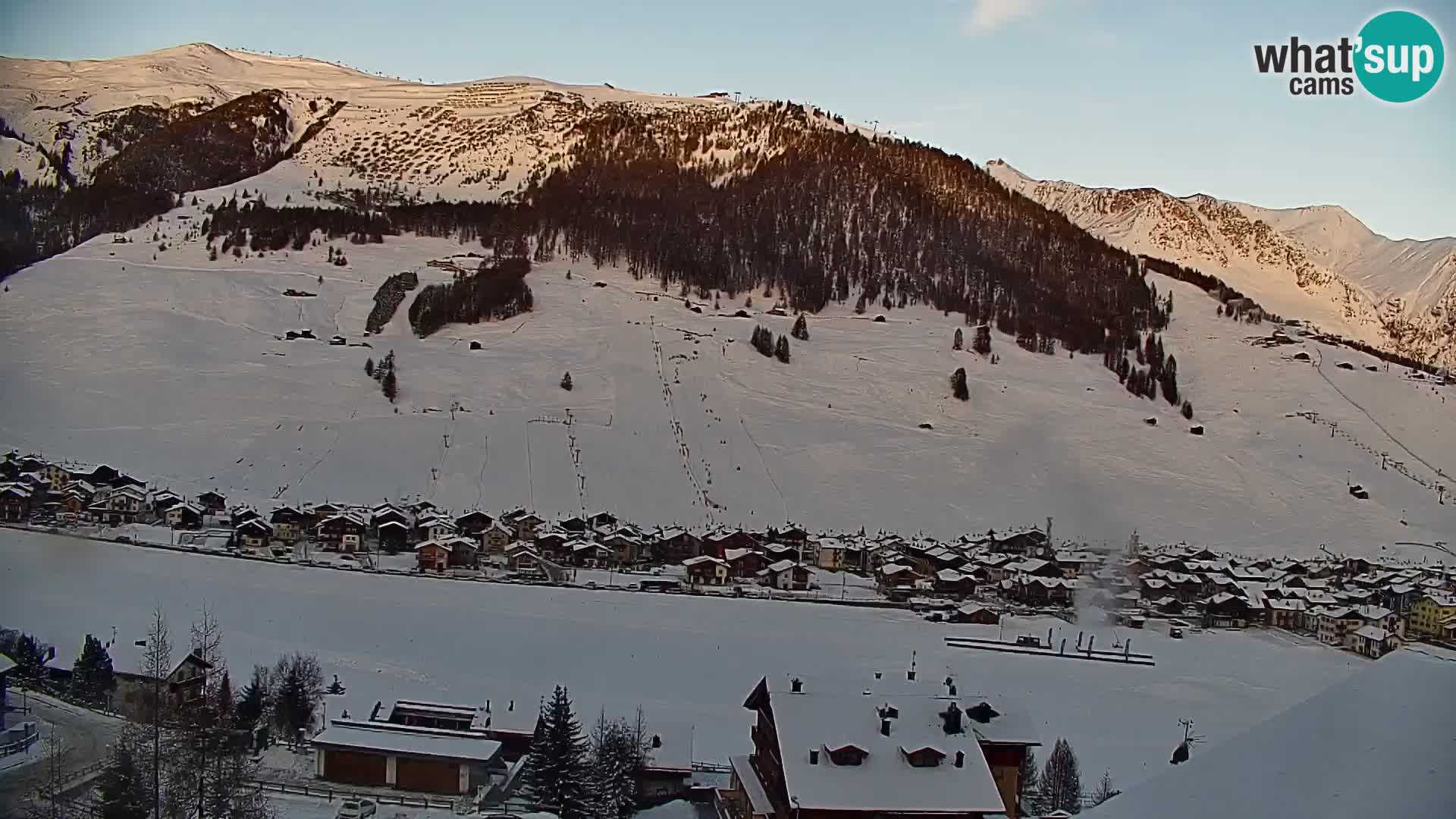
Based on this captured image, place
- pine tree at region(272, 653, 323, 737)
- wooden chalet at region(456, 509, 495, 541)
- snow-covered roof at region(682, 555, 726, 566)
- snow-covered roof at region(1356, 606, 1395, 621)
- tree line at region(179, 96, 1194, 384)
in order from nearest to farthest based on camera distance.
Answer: pine tree at region(272, 653, 323, 737) < snow-covered roof at region(1356, 606, 1395, 621) < snow-covered roof at region(682, 555, 726, 566) < wooden chalet at region(456, 509, 495, 541) < tree line at region(179, 96, 1194, 384)

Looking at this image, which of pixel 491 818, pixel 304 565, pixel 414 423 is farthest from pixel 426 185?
pixel 491 818

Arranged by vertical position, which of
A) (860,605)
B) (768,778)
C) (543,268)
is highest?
(543,268)

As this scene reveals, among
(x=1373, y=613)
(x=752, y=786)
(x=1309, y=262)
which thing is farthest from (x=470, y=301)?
(x=1309, y=262)

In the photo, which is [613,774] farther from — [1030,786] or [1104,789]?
[1104,789]

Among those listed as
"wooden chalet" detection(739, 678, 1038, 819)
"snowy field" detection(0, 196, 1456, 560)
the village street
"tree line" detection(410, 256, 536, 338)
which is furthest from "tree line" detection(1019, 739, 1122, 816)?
"tree line" detection(410, 256, 536, 338)

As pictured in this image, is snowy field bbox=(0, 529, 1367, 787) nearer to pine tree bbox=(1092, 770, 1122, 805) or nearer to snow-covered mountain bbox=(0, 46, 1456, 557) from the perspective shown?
pine tree bbox=(1092, 770, 1122, 805)

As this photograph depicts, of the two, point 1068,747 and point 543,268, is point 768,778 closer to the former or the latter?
point 1068,747
